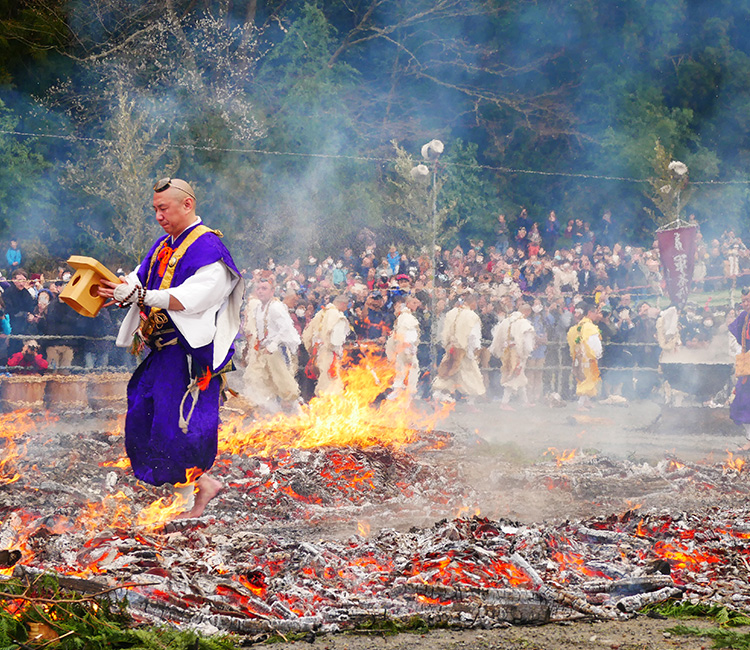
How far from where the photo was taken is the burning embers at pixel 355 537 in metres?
4.54

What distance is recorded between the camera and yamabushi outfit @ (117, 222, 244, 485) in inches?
225

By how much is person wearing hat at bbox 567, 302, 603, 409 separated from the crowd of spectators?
0.68 meters

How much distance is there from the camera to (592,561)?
5441 millimetres

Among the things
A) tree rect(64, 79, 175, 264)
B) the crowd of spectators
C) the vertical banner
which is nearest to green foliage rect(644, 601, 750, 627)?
the crowd of spectators

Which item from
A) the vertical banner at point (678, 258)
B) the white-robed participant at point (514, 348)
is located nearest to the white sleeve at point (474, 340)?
the white-robed participant at point (514, 348)

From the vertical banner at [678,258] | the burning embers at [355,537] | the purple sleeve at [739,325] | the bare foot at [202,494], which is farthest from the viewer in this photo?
the vertical banner at [678,258]

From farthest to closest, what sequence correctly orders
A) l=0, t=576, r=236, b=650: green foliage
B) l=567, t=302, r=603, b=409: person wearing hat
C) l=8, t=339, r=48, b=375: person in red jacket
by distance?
l=567, t=302, r=603, b=409: person wearing hat < l=8, t=339, r=48, b=375: person in red jacket < l=0, t=576, r=236, b=650: green foliage

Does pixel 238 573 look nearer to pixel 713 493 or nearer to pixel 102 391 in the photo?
pixel 713 493

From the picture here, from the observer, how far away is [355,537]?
598 cm

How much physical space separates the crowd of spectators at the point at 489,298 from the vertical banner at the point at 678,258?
562 mm

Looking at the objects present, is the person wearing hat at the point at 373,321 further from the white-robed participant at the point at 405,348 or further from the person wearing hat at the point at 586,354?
the person wearing hat at the point at 586,354

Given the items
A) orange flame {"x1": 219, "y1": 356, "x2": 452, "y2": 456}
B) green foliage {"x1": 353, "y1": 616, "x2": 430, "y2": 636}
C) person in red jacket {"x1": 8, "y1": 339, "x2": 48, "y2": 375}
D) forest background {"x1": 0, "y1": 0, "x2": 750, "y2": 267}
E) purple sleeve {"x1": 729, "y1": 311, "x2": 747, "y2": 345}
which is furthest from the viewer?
forest background {"x1": 0, "y1": 0, "x2": 750, "y2": 267}

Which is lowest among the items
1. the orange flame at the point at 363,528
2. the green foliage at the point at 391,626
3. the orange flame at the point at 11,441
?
the green foliage at the point at 391,626

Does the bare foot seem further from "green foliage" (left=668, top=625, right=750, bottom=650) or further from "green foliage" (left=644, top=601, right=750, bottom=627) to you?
"green foliage" (left=668, top=625, right=750, bottom=650)
